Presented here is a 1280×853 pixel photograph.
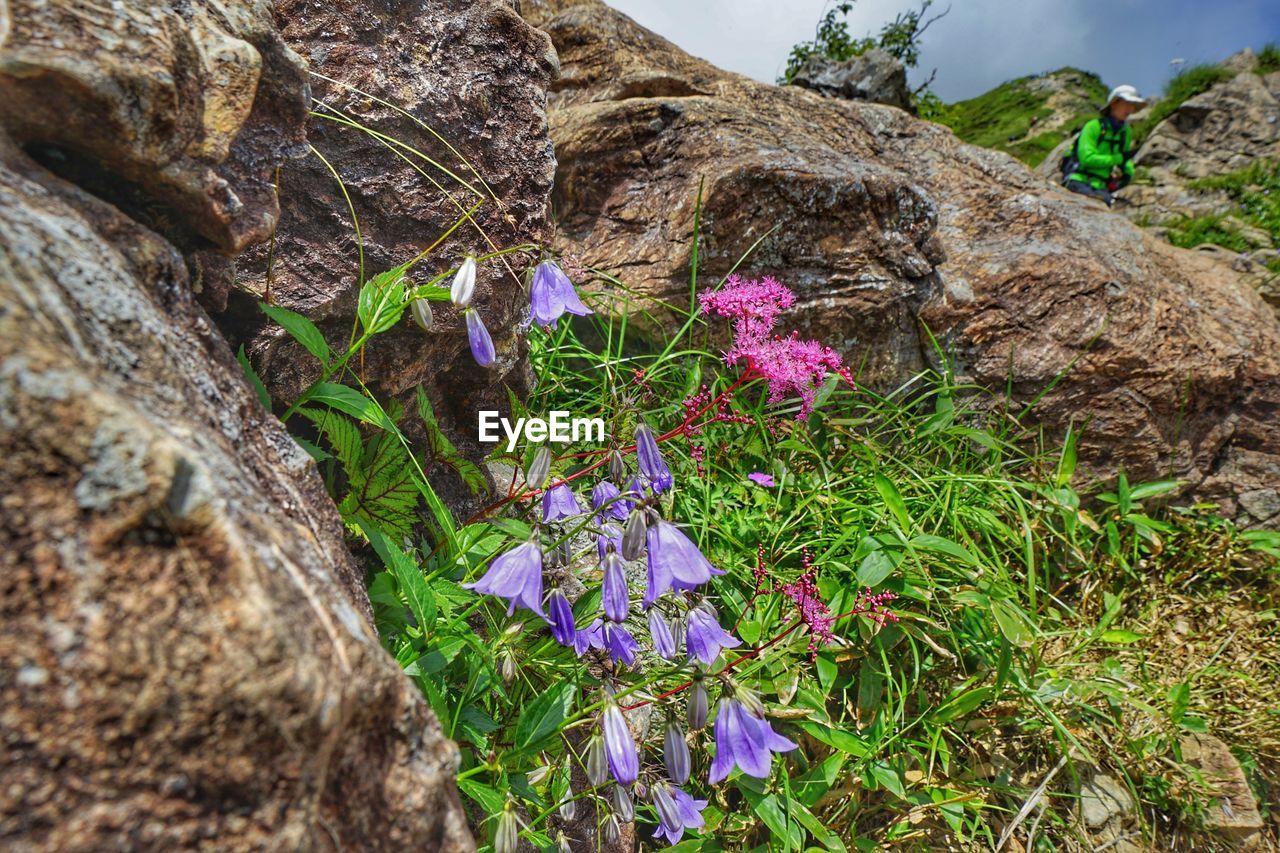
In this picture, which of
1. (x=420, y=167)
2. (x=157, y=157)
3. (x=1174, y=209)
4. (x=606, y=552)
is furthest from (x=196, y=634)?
(x=1174, y=209)

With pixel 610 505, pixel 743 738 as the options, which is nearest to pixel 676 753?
pixel 743 738

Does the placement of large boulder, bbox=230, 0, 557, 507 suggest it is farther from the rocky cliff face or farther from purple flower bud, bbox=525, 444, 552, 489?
the rocky cliff face

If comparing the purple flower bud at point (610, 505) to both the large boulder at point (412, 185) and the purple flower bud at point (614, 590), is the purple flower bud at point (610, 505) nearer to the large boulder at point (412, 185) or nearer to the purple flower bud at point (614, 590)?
the purple flower bud at point (614, 590)

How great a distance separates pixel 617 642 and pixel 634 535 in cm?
46

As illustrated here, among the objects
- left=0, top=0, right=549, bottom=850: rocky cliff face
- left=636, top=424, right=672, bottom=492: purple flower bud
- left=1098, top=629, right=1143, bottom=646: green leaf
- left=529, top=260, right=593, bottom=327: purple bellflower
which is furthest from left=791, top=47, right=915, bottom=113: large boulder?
left=0, top=0, right=549, bottom=850: rocky cliff face

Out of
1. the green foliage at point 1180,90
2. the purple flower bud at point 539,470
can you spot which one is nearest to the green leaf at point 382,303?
the purple flower bud at point 539,470

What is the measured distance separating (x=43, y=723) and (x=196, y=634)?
140 mm

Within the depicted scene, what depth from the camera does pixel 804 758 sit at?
95.3 inches

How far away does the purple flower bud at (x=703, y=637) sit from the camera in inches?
74.4

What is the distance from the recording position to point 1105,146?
8.28 meters

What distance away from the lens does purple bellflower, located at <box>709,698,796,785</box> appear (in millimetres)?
1635

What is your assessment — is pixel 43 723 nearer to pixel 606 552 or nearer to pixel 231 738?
pixel 231 738

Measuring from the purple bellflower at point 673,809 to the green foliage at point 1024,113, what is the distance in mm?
16467

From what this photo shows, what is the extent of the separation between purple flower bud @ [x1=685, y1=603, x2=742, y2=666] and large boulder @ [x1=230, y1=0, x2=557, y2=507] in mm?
871
